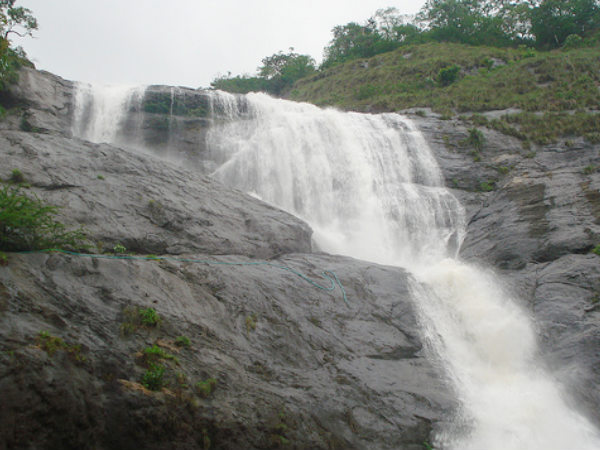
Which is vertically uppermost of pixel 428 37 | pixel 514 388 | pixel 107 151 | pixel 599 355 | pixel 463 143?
pixel 428 37

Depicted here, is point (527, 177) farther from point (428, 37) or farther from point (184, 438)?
point (428, 37)

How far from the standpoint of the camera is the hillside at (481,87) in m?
22.0

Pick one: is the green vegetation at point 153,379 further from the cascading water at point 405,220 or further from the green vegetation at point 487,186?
the green vegetation at point 487,186

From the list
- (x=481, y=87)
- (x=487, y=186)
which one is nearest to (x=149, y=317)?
(x=487, y=186)

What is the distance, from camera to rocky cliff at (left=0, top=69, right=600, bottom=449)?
5441 millimetres

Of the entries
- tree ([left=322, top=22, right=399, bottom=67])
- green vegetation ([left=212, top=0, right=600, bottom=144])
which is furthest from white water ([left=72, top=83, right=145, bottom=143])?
tree ([left=322, top=22, right=399, bottom=67])

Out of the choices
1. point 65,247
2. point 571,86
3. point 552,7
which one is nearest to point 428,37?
point 552,7

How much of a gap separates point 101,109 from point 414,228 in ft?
47.7

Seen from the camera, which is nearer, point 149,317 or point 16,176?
point 149,317

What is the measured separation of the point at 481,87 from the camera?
97.6 ft

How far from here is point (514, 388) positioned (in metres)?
9.67

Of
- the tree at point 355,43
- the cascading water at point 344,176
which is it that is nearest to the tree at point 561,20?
the tree at point 355,43

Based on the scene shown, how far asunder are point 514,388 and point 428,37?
155 feet

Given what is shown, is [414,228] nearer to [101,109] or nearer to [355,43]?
[101,109]
